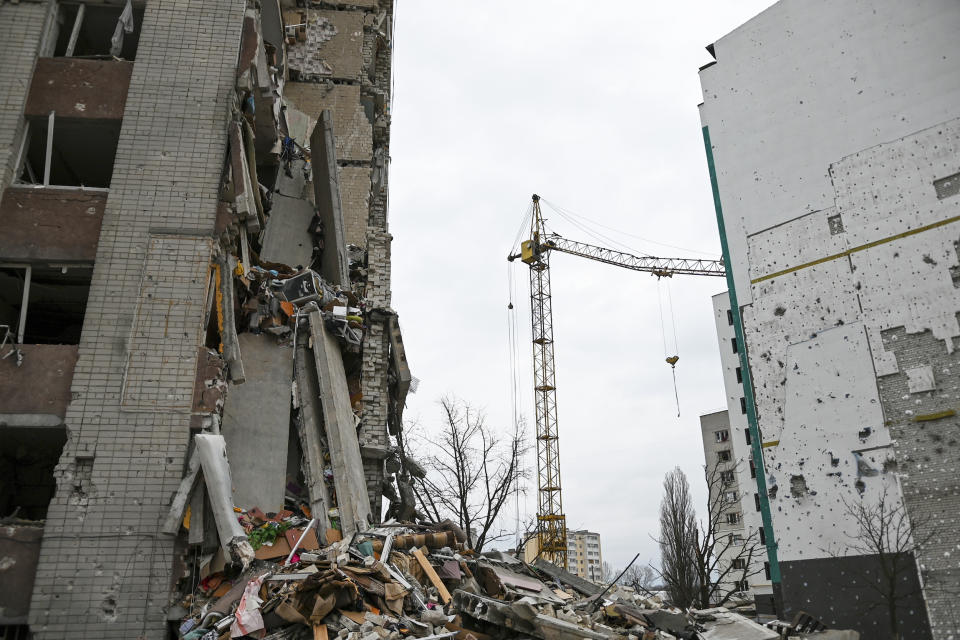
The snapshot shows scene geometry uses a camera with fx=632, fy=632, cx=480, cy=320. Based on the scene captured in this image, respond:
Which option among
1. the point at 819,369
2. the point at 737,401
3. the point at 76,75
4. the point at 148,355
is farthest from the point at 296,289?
the point at 737,401

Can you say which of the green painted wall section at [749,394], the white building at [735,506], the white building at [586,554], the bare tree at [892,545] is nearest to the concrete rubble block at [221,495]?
the bare tree at [892,545]

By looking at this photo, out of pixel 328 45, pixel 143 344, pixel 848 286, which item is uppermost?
pixel 328 45

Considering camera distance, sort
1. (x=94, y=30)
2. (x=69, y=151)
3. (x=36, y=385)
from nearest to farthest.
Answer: (x=36, y=385) < (x=69, y=151) < (x=94, y=30)

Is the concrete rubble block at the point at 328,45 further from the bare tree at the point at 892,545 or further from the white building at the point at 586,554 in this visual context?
the white building at the point at 586,554

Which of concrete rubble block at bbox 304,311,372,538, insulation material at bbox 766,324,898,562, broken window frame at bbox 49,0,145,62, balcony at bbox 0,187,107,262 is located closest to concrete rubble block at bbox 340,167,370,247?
concrete rubble block at bbox 304,311,372,538

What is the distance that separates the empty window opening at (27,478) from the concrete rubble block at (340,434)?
402 centimetres

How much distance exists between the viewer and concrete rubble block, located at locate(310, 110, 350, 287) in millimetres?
13414

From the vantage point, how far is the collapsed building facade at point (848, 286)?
15.3 m

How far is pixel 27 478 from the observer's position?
33.2 feet

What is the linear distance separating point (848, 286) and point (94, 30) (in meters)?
18.7

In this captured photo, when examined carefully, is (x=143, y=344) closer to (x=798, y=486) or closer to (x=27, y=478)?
(x=27, y=478)

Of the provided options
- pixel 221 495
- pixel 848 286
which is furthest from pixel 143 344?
pixel 848 286

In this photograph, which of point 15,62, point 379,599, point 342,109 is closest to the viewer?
point 379,599

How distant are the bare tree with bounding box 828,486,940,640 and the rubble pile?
705 centimetres
